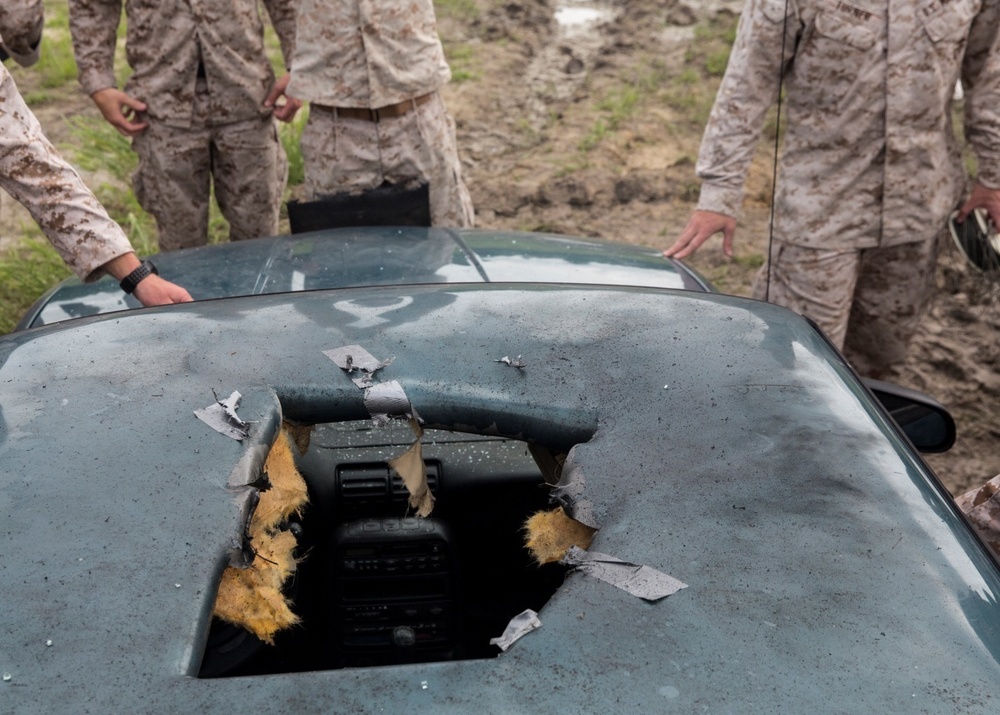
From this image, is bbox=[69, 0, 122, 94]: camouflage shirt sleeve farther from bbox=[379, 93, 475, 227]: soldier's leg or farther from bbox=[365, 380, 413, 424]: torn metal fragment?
bbox=[365, 380, 413, 424]: torn metal fragment

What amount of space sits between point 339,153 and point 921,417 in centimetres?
204

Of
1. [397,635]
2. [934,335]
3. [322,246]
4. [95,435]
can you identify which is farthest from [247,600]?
[934,335]

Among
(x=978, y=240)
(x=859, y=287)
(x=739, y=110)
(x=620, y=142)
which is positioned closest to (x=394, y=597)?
(x=739, y=110)

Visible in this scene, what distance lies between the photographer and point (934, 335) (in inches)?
170

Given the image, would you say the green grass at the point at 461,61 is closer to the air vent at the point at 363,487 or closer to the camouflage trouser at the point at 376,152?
the camouflage trouser at the point at 376,152

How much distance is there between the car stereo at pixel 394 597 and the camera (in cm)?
150

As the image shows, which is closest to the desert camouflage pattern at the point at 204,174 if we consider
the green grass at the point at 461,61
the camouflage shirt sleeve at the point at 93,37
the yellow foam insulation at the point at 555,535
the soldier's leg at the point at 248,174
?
the soldier's leg at the point at 248,174

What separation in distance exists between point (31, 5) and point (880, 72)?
8.23ft

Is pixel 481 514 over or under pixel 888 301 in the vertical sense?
over

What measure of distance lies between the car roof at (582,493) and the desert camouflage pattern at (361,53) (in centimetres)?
201

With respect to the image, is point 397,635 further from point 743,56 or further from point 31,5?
point 31,5

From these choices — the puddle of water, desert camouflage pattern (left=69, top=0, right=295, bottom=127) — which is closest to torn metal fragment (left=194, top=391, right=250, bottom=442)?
desert camouflage pattern (left=69, top=0, right=295, bottom=127)

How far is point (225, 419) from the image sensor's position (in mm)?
1205

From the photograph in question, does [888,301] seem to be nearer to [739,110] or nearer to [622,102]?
[739,110]
